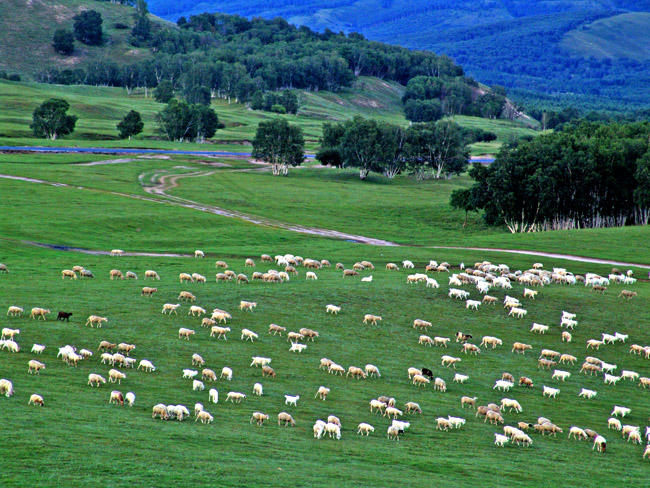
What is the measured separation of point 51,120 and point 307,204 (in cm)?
8082

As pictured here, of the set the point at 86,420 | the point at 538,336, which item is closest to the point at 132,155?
the point at 538,336

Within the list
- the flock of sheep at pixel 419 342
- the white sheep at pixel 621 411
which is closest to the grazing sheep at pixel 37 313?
the flock of sheep at pixel 419 342

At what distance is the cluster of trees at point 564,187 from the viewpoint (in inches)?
3521

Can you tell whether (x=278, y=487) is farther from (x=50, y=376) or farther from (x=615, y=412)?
(x=615, y=412)

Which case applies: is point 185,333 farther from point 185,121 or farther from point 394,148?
point 185,121

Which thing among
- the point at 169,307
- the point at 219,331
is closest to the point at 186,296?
the point at 169,307

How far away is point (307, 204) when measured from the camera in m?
100

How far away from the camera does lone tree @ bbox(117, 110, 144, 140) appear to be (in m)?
166

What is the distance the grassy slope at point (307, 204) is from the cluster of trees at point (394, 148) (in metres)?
2.89

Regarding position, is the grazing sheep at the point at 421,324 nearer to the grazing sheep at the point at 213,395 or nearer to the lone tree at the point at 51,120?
the grazing sheep at the point at 213,395

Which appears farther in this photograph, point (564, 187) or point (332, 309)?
point (564, 187)

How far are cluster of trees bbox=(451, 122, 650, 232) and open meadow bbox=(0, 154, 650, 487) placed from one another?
454 inches

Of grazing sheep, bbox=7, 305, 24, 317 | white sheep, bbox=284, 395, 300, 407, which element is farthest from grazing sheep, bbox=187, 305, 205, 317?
white sheep, bbox=284, 395, 300, 407

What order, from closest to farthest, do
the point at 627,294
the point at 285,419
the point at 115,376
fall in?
the point at 285,419
the point at 115,376
the point at 627,294
